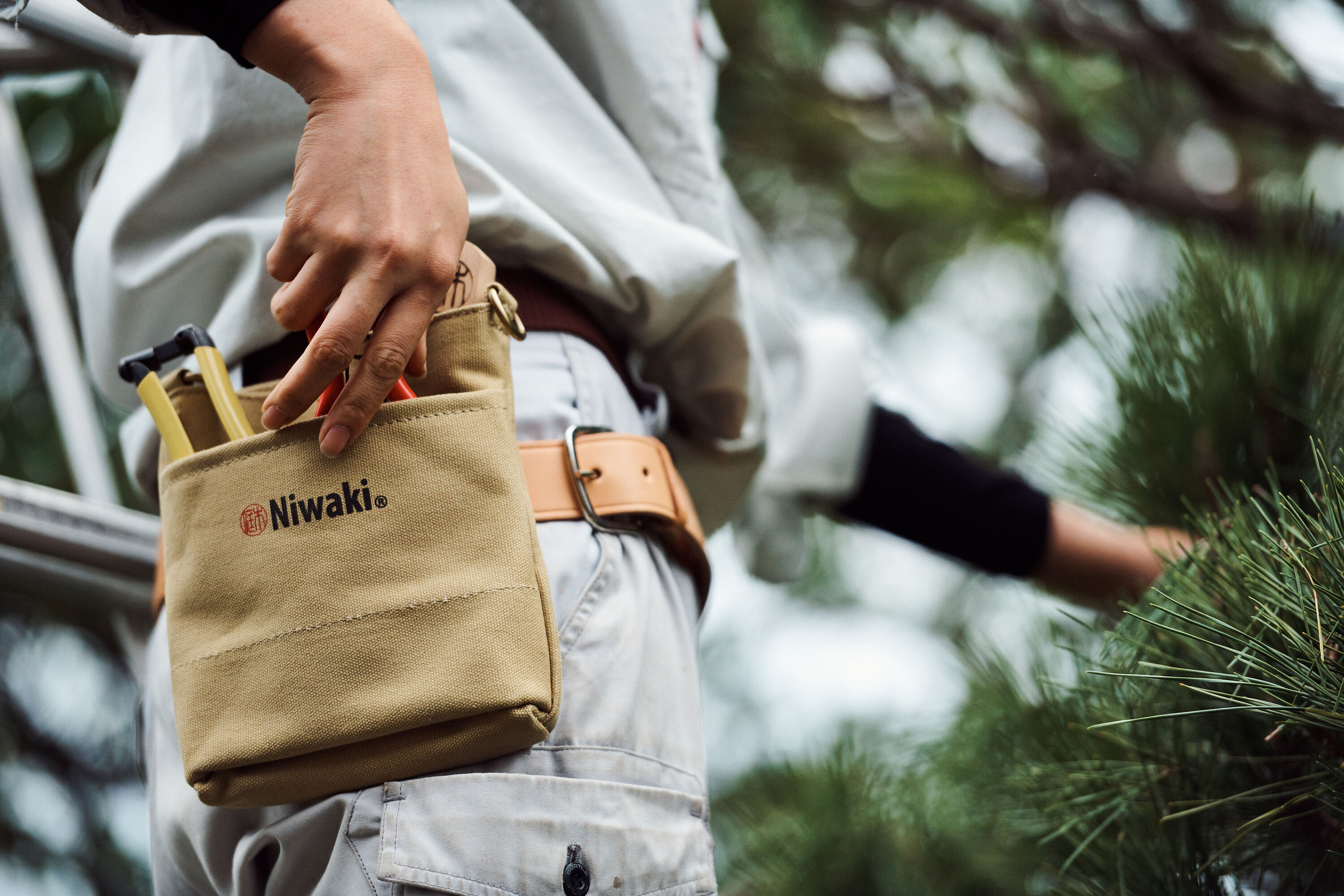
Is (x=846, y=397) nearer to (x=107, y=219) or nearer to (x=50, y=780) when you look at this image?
(x=107, y=219)

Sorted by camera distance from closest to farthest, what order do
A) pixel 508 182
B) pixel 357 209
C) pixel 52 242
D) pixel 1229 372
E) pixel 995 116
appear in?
pixel 357 209 < pixel 508 182 < pixel 1229 372 < pixel 52 242 < pixel 995 116

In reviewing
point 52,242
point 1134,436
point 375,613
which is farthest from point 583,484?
point 52,242

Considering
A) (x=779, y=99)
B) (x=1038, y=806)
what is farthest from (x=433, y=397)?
(x=779, y=99)

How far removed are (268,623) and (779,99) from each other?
125 cm

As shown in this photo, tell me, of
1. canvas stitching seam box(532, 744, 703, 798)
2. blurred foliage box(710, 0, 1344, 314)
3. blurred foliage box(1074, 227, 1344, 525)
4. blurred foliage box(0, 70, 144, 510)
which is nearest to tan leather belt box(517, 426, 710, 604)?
canvas stitching seam box(532, 744, 703, 798)

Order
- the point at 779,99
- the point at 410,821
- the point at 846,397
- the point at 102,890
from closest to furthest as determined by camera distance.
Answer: the point at 410,821, the point at 846,397, the point at 102,890, the point at 779,99

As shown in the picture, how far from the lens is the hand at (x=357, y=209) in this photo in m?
0.37

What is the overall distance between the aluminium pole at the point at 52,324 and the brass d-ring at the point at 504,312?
45 cm

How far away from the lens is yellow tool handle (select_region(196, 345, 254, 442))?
0.43 meters

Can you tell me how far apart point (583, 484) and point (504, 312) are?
0.09 m

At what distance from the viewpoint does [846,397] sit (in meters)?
0.80

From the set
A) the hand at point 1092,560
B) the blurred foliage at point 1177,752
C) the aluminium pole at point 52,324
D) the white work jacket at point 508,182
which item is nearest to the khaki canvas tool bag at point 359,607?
the white work jacket at point 508,182

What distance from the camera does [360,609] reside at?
0.38 m

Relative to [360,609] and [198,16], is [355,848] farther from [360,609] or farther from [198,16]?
[198,16]
